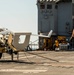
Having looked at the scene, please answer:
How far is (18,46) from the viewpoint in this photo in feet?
105

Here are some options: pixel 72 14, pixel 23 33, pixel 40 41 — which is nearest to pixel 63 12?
pixel 72 14

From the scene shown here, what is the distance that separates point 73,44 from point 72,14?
7.34m

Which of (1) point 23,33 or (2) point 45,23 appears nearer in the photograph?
(1) point 23,33

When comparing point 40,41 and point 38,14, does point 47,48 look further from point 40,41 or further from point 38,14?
point 38,14

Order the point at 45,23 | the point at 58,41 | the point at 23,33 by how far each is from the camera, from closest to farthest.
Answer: the point at 23,33, the point at 58,41, the point at 45,23

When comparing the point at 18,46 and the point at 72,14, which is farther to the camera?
the point at 72,14

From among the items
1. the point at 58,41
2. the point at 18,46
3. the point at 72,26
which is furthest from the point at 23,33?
the point at 72,26

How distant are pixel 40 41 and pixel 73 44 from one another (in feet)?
25.7

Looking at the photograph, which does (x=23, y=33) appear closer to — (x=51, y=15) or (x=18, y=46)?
(x=18, y=46)

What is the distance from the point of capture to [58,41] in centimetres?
7438

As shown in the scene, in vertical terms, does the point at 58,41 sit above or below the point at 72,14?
below

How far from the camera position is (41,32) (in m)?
78.9

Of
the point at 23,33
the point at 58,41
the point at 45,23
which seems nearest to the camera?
the point at 23,33

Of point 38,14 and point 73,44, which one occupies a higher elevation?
point 38,14
